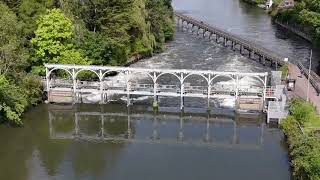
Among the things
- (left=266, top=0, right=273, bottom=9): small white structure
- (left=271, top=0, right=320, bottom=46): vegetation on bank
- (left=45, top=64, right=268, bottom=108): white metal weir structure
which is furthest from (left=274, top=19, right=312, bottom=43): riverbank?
(left=45, top=64, right=268, bottom=108): white metal weir structure

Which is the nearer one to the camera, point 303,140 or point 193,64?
point 303,140

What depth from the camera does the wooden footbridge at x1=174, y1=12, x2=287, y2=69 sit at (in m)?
73.1

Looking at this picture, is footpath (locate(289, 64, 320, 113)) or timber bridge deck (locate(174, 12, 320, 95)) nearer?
footpath (locate(289, 64, 320, 113))

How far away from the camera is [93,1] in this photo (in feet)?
215

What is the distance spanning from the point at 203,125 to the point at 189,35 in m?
46.0

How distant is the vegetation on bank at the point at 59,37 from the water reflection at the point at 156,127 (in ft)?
15.8

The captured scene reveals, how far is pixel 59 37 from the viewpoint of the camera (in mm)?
58938

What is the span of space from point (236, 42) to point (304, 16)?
1290 cm

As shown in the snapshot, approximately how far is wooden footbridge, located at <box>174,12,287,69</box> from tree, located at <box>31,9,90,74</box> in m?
27.2

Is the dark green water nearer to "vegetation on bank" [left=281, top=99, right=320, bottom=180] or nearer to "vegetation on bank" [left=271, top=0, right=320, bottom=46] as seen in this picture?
"vegetation on bank" [left=281, top=99, right=320, bottom=180]

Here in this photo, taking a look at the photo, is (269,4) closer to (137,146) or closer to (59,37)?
(59,37)

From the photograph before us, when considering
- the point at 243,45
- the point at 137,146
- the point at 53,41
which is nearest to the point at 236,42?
the point at 243,45

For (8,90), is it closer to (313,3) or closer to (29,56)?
(29,56)

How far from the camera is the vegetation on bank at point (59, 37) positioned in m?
50.7
